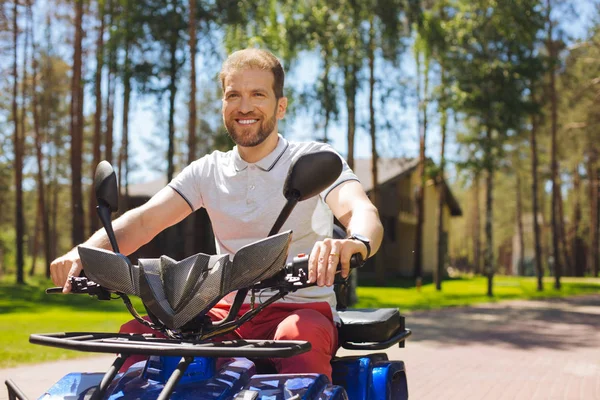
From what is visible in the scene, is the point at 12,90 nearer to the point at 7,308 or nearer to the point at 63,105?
the point at 63,105

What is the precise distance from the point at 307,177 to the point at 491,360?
8263 mm

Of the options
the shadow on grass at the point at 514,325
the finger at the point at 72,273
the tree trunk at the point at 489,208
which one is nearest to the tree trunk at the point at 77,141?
the shadow on grass at the point at 514,325

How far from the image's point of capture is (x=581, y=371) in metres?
9.33

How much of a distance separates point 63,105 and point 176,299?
140 ft

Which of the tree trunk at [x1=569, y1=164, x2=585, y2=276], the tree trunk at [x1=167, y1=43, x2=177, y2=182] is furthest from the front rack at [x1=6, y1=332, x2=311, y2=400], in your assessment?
the tree trunk at [x1=569, y1=164, x2=585, y2=276]

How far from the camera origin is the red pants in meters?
2.54

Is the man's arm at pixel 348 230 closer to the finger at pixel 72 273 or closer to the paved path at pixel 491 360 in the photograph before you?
the finger at pixel 72 273

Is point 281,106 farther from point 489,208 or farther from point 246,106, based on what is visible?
point 489,208

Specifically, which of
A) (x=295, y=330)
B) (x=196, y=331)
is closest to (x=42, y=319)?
(x=295, y=330)

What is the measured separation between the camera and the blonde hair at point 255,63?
287 centimetres

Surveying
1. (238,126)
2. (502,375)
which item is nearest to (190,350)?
(238,126)

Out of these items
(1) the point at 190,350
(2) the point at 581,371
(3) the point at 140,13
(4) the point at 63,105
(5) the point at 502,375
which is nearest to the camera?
(1) the point at 190,350

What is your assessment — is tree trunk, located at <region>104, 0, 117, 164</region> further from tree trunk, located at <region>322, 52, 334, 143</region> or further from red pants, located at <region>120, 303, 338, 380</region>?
red pants, located at <region>120, 303, 338, 380</region>

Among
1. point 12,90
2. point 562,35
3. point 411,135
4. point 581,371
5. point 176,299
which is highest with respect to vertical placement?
point 562,35
